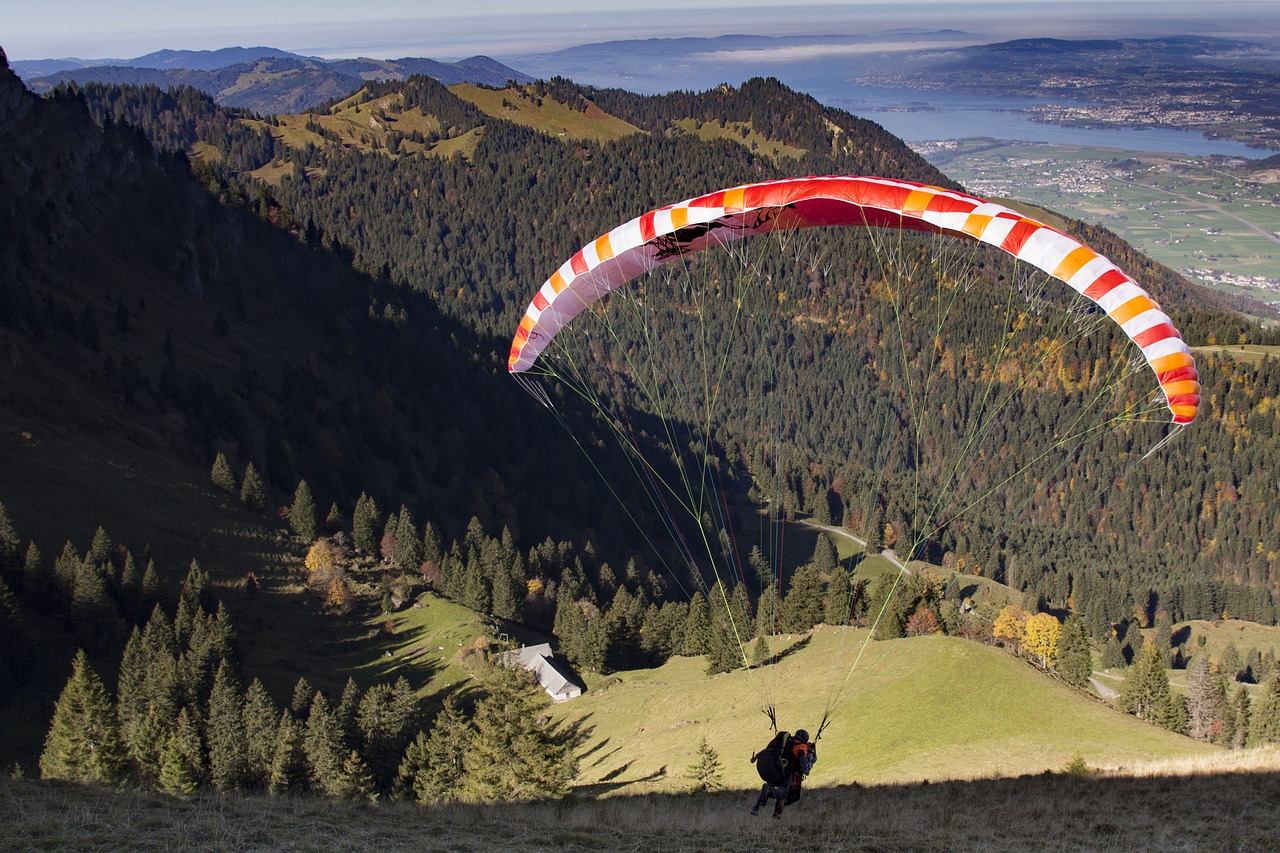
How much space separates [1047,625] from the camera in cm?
8350

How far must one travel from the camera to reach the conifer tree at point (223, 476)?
72.2 metres

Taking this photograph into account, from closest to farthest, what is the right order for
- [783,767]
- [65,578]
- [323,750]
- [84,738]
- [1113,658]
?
1. [783,767]
2. [84,738]
3. [323,750]
4. [65,578]
5. [1113,658]

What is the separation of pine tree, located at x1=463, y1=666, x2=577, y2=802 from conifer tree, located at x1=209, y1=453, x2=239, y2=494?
4972 cm

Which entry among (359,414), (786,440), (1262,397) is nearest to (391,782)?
(359,414)

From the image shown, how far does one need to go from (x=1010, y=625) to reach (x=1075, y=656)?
30760 millimetres

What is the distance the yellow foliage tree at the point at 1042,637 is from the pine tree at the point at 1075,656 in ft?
80.2

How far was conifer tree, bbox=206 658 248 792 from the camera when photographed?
3788cm

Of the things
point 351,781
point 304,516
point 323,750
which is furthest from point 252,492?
point 351,781

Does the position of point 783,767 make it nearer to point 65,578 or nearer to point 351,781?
point 351,781

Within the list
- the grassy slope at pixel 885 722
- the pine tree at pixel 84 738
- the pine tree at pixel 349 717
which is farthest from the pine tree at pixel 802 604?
the pine tree at pixel 84 738

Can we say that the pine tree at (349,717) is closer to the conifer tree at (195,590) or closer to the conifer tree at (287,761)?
the conifer tree at (287,761)

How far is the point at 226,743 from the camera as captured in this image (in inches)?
1500

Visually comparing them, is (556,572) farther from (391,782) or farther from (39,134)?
(39,134)

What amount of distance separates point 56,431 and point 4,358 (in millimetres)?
8192
